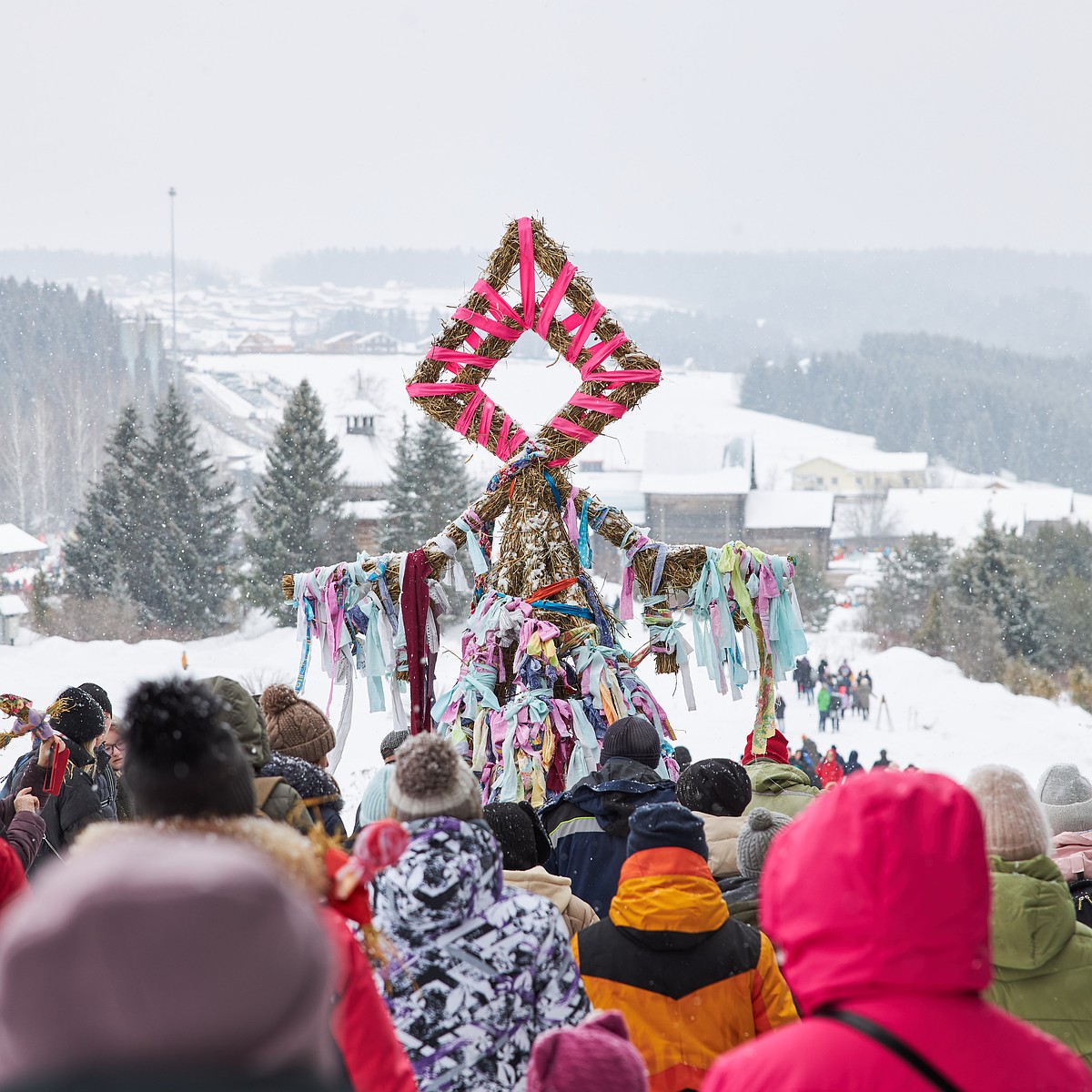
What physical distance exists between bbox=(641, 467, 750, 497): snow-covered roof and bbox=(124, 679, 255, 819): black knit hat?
55.5 m

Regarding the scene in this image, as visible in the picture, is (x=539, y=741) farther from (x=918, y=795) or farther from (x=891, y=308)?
(x=891, y=308)

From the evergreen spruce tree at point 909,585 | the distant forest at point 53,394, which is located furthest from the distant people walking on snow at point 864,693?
the distant forest at point 53,394

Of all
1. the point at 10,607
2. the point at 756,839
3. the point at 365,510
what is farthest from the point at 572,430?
the point at 365,510

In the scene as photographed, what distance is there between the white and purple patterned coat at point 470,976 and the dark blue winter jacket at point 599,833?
118 cm

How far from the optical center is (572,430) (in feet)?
16.6

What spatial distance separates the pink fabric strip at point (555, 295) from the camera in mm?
5008

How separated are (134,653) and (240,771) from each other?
2190cm

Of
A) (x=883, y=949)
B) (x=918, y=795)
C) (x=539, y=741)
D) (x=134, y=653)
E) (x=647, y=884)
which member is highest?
(x=918, y=795)

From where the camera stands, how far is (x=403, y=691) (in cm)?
536

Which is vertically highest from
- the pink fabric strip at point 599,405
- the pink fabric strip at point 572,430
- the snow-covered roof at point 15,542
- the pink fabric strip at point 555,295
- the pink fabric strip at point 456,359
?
the pink fabric strip at point 555,295

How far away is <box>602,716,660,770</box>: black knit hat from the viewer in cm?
397

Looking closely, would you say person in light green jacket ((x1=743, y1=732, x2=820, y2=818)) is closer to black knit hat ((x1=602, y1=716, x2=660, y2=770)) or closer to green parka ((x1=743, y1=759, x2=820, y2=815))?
green parka ((x1=743, y1=759, x2=820, y2=815))

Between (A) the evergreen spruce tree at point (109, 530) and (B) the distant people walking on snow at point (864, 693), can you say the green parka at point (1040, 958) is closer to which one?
(B) the distant people walking on snow at point (864, 693)

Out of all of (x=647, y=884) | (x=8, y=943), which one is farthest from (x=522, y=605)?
(x=8, y=943)
